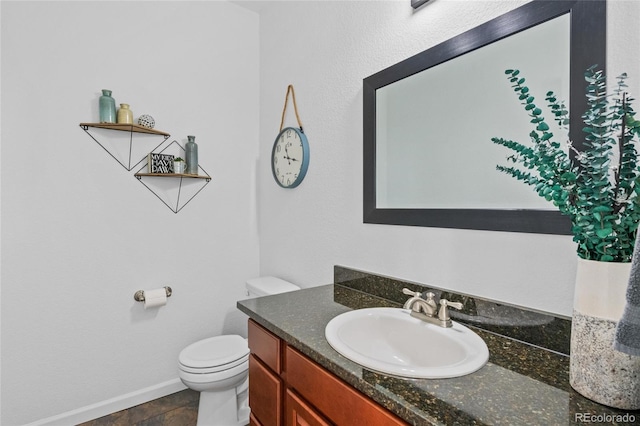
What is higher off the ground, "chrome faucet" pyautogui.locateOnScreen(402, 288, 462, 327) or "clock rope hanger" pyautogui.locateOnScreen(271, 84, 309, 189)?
"clock rope hanger" pyautogui.locateOnScreen(271, 84, 309, 189)

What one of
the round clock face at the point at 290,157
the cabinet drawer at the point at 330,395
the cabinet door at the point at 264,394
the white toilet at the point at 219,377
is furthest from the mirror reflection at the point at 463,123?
the white toilet at the point at 219,377

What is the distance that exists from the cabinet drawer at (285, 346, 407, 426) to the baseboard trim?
1.53 m

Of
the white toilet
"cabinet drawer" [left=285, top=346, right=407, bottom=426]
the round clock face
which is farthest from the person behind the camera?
the round clock face

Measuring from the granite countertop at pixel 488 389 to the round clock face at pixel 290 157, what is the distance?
1.09 metres

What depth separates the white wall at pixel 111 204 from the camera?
5.55 ft

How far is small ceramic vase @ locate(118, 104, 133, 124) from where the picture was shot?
1859 mm

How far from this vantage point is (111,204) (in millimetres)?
1937

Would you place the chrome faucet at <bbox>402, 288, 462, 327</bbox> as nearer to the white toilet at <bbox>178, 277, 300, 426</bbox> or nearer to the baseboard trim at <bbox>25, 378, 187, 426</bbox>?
the white toilet at <bbox>178, 277, 300, 426</bbox>

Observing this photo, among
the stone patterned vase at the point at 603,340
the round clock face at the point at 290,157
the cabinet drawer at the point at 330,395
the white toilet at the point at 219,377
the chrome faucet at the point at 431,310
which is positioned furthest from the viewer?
the round clock face at the point at 290,157

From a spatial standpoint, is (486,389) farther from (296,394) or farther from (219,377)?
(219,377)

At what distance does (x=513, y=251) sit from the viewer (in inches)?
39.1

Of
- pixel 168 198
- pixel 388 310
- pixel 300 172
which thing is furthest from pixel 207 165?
pixel 388 310

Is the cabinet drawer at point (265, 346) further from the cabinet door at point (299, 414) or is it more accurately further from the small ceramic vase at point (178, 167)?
the small ceramic vase at point (178, 167)

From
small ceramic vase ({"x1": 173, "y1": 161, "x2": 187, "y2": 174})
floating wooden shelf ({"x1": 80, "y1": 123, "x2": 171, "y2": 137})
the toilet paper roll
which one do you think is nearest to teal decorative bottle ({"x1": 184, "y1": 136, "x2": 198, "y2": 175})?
small ceramic vase ({"x1": 173, "y1": 161, "x2": 187, "y2": 174})
